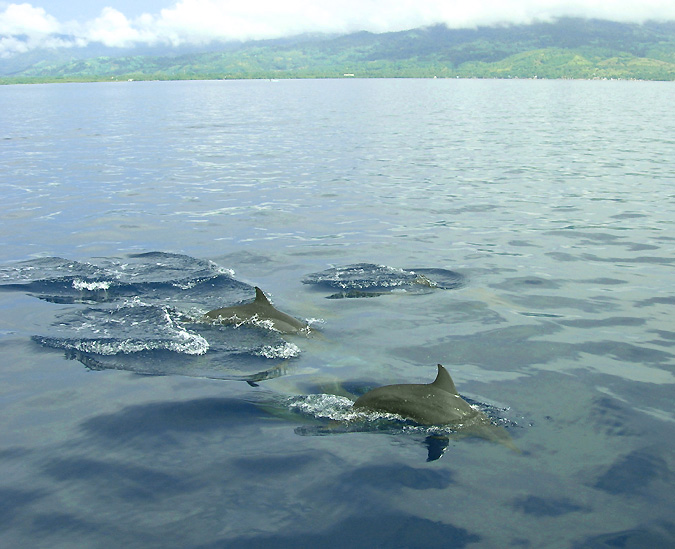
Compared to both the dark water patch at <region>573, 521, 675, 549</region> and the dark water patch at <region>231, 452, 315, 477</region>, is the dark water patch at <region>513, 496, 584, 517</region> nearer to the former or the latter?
the dark water patch at <region>573, 521, 675, 549</region>

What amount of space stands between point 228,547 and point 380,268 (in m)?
13.5

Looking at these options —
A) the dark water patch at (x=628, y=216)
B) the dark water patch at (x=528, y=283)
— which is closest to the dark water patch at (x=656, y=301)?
the dark water patch at (x=528, y=283)

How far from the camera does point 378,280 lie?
66.1 ft

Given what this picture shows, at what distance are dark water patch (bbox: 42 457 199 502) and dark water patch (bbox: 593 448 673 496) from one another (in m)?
5.96

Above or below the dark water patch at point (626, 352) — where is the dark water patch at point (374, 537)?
above

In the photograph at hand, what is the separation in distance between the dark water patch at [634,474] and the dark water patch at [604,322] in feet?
19.3

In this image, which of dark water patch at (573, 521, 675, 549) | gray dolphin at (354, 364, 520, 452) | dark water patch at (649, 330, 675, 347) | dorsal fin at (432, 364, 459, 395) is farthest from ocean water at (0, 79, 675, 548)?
dorsal fin at (432, 364, 459, 395)

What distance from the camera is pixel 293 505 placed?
938cm

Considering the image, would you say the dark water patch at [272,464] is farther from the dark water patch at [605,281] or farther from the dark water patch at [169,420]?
the dark water patch at [605,281]

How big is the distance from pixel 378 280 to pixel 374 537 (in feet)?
38.9

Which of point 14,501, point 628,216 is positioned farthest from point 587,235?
point 14,501

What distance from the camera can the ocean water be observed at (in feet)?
30.2

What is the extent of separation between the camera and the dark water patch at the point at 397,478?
986 centimetres

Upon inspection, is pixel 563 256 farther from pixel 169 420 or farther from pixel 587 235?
pixel 169 420
